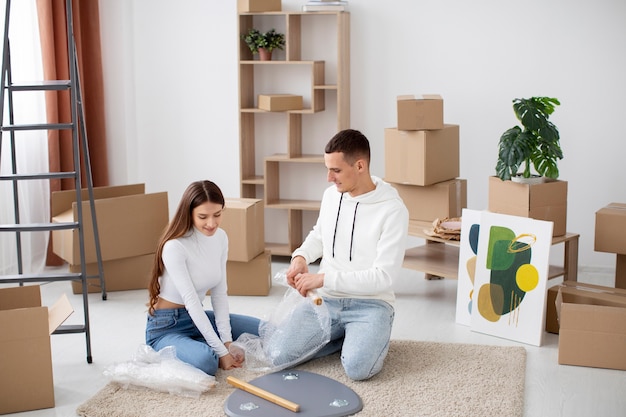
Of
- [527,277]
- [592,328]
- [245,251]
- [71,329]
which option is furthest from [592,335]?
[71,329]

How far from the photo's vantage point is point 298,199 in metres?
5.25

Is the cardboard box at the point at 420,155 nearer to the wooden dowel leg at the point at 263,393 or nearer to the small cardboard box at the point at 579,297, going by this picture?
the small cardboard box at the point at 579,297

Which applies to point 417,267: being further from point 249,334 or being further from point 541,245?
point 249,334

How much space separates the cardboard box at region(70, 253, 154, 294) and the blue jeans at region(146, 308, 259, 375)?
3.70ft

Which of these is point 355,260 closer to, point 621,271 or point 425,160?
point 425,160

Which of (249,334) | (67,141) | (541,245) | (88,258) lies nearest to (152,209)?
(88,258)

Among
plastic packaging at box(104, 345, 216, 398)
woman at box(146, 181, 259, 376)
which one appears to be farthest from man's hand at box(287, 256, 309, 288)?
plastic packaging at box(104, 345, 216, 398)

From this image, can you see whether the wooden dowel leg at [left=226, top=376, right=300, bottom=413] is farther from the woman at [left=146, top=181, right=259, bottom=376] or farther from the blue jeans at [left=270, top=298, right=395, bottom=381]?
the blue jeans at [left=270, top=298, right=395, bottom=381]

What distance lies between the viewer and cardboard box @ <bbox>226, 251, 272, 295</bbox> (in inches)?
173

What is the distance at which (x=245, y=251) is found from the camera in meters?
4.31

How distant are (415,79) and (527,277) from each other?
67.4 inches

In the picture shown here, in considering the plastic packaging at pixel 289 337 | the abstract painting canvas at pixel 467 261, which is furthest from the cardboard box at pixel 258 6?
the plastic packaging at pixel 289 337

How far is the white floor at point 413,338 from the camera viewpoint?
3.05 m

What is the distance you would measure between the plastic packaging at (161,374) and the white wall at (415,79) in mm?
2215
